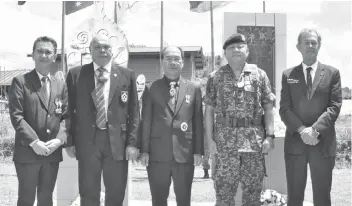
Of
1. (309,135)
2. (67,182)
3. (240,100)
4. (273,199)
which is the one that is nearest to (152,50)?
(67,182)

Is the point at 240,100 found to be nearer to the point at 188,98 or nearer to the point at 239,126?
the point at 239,126

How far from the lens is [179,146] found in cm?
377

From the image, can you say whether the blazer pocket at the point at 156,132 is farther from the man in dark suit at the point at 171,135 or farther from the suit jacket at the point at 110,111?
the suit jacket at the point at 110,111

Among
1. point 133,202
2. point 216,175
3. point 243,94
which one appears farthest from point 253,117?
point 133,202

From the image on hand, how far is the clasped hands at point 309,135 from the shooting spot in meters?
3.71

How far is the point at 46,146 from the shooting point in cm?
354

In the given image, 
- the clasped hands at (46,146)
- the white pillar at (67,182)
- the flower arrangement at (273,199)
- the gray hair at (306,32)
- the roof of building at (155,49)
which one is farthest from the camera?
the roof of building at (155,49)

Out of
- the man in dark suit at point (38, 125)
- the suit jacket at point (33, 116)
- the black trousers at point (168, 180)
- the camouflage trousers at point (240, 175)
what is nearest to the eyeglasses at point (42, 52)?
the man in dark suit at point (38, 125)

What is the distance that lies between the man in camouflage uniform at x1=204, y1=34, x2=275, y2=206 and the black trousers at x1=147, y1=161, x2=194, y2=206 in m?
0.29

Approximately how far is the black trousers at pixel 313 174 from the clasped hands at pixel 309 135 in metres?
0.11

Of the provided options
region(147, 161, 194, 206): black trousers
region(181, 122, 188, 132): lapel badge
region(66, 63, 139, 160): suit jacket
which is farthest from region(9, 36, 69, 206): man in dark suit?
region(181, 122, 188, 132): lapel badge

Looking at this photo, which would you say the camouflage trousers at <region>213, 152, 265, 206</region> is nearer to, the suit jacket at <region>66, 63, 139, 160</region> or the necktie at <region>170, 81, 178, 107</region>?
the necktie at <region>170, 81, 178, 107</region>

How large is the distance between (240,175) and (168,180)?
26.4 inches

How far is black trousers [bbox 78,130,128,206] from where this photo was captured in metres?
3.64
